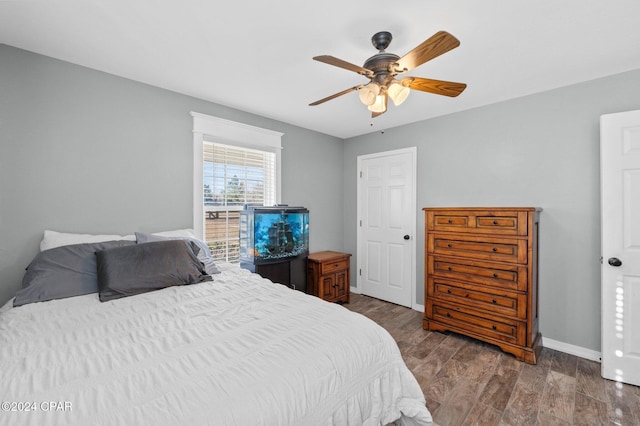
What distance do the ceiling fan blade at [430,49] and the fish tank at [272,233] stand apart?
1.98m

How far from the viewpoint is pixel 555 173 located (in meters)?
2.65

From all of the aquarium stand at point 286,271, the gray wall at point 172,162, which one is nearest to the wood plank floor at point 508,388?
the gray wall at point 172,162

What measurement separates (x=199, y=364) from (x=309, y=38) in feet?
6.59

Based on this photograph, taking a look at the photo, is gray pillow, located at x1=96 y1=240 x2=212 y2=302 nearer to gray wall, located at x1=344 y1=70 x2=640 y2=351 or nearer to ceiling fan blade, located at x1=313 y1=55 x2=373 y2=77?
ceiling fan blade, located at x1=313 y1=55 x2=373 y2=77

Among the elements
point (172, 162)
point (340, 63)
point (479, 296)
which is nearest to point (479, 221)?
point (479, 296)

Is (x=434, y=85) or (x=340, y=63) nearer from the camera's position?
(x=340, y=63)

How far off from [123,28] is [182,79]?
2.29ft

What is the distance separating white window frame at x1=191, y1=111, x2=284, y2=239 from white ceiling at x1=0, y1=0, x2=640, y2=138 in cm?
36

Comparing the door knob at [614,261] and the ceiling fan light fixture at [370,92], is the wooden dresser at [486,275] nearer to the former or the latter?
the door knob at [614,261]

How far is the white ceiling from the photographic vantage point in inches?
62.9

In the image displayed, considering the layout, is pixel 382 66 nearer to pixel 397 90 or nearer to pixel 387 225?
pixel 397 90

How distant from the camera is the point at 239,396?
34.4 inches

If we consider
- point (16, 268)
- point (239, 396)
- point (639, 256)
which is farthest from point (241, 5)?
point (639, 256)

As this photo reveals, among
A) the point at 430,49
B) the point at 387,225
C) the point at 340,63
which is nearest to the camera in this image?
the point at 430,49
